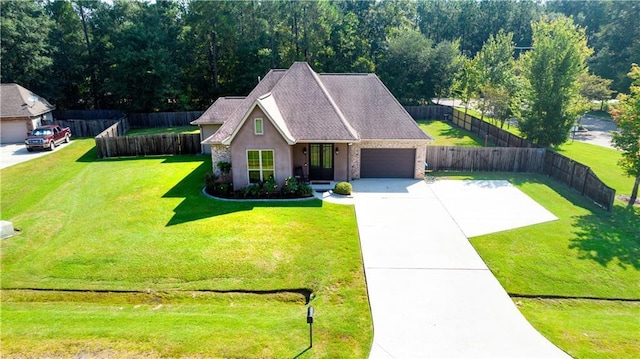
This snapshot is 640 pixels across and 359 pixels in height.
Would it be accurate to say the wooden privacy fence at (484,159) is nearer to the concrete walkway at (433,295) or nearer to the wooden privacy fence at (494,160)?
the wooden privacy fence at (494,160)

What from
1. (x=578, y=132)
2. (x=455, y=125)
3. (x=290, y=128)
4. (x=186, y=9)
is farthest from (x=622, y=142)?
(x=186, y=9)

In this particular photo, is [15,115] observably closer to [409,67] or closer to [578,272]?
[578,272]

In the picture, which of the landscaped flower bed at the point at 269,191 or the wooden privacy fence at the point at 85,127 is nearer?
the landscaped flower bed at the point at 269,191

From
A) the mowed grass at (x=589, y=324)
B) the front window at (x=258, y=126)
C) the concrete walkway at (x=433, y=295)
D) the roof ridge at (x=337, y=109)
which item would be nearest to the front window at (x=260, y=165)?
the front window at (x=258, y=126)

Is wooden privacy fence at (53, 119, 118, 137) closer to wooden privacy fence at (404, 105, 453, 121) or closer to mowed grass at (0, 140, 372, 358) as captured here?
mowed grass at (0, 140, 372, 358)

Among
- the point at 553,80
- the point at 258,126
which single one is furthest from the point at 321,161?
the point at 553,80

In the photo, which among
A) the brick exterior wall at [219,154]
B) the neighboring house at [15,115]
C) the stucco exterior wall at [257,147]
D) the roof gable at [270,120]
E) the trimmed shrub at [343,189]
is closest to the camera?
the roof gable at [270,120]

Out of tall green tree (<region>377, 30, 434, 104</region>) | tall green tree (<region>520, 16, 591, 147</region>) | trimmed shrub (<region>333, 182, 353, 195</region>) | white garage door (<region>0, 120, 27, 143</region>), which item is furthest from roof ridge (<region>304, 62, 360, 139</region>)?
tall green tree (<region>377, 30, 434, 104</region>)
